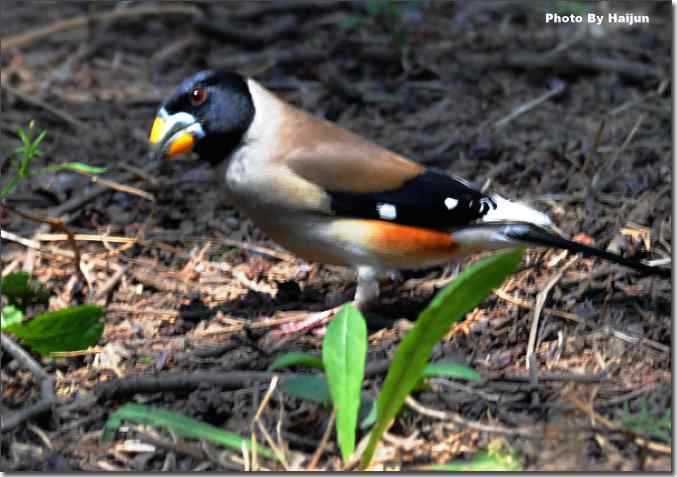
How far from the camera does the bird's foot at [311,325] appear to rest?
444cm

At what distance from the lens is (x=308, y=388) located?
336 cm

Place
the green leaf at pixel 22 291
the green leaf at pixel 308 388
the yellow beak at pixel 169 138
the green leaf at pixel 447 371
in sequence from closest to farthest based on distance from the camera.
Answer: the green leaf at pixel 447 371, the green leaf at pixel 308 388, the green leaf at pixel 22 291, the yellow beak at pixel 169 138

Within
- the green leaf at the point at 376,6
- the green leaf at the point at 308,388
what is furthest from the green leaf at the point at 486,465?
the green leaf at the point at 376,6

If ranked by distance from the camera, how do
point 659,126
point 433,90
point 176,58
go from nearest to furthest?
point 659,126
point 433,90
point 176,58

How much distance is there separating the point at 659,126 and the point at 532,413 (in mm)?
2994

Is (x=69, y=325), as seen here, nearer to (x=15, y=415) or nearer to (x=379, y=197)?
(x=15, y=415)

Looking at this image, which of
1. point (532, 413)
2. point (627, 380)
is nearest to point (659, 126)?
point (627, 380)

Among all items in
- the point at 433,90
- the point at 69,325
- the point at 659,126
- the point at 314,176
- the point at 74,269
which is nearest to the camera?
the point at 69,325

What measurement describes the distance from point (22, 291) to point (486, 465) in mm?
2582

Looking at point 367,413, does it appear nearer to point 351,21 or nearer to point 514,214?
point 514,214

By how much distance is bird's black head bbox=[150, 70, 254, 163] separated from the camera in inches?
190

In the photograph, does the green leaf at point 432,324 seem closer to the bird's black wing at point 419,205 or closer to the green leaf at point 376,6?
the bird's black wing at point 419,205

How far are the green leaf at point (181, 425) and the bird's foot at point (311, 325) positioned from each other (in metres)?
1.09

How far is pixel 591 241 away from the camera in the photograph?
4.84m
